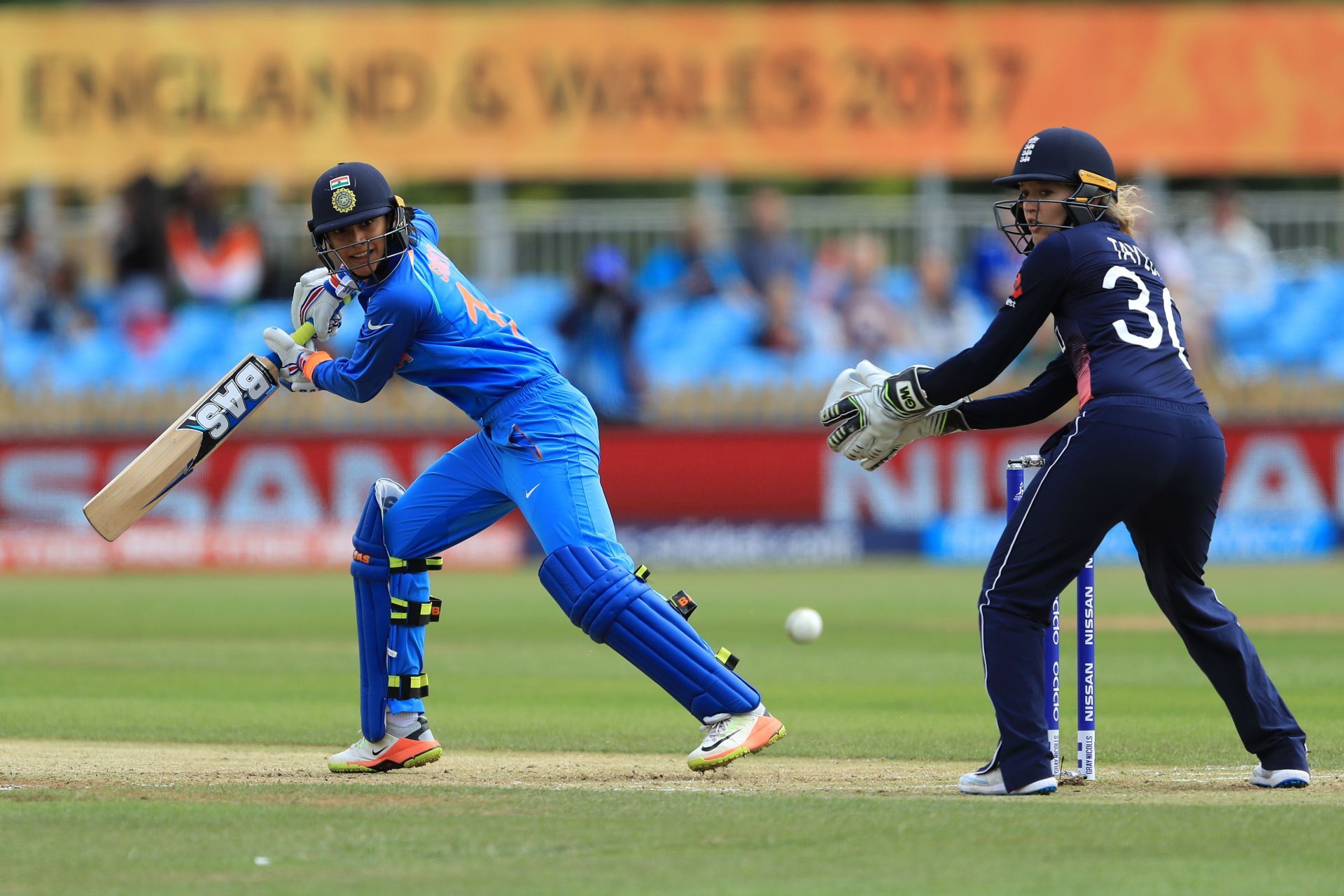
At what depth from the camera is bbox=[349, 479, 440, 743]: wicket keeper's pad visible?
23.4ft

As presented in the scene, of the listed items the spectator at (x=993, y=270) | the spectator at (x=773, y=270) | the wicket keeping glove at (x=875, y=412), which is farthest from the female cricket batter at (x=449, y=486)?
the spectator at (x=993, y=270)

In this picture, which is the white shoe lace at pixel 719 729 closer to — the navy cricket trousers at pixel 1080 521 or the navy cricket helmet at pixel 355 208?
the navy cricket trousers at pixel 1080 521

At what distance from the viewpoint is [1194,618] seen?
6320 millimetres

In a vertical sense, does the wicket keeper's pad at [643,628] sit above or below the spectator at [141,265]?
below

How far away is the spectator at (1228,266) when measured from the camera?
20.0 meters

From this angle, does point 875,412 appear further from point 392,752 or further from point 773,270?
point 773,270

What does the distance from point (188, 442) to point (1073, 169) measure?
347 centimetres

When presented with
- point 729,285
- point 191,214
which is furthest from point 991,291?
point 191,214

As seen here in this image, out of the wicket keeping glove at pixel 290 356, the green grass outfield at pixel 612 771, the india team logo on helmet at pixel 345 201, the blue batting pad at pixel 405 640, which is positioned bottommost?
the green grass outfield at pixel 612 771

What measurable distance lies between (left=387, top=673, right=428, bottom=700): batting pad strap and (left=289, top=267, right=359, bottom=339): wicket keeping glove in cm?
132

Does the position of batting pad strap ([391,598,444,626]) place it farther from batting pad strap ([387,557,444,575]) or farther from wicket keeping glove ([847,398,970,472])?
wicket keeping glove ([847,398,970,472])

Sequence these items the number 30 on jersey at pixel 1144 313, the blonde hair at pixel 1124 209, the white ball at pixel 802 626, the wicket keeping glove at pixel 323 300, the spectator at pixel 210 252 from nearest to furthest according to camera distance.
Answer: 1. the number 30 on jersey at pixel 1144 313
2. the blonde hair at pixel 1124 209
3. the wicket keeping glove at pixel 323 300
4. the white ball at pixel 802 626
5. the spectator at pixel 210 252

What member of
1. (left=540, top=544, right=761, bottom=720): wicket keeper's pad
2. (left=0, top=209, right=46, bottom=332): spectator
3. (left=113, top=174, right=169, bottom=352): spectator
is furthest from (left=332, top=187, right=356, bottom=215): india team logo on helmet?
(left=0, top=209, right=46, bottom=332): spectator

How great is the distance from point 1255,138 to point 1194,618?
17.2 m
